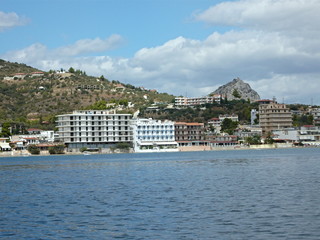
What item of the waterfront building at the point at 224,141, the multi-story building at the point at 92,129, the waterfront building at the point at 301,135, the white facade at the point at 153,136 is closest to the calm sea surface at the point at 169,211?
the multi-story building at the point at 92,129

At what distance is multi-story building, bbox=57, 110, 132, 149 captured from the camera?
6363 inches

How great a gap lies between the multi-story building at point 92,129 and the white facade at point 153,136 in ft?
10.8

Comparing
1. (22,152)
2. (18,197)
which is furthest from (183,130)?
(18,197)

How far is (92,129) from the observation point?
535 feet

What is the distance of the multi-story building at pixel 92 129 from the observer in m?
162

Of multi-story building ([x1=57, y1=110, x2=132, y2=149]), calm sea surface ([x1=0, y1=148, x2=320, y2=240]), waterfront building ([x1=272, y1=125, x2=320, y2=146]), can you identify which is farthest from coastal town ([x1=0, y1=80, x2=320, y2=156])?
calm sea surface ([x1=0, y1=148, x2=320, y2=240])

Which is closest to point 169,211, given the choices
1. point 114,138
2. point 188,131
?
point 114,138

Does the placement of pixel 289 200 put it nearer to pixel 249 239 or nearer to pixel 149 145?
pixel 249 239

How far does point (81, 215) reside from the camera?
30.9 metres

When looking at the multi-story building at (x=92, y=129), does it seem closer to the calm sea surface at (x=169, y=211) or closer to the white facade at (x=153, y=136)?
the white facade at (x=153, y=136)

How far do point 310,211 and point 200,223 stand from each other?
19.5 feet

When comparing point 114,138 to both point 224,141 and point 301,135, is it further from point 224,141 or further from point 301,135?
point 301,135

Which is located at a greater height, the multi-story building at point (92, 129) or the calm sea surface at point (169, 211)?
the multi-story building at point (92, 129)

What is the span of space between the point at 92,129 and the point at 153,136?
704 inches
